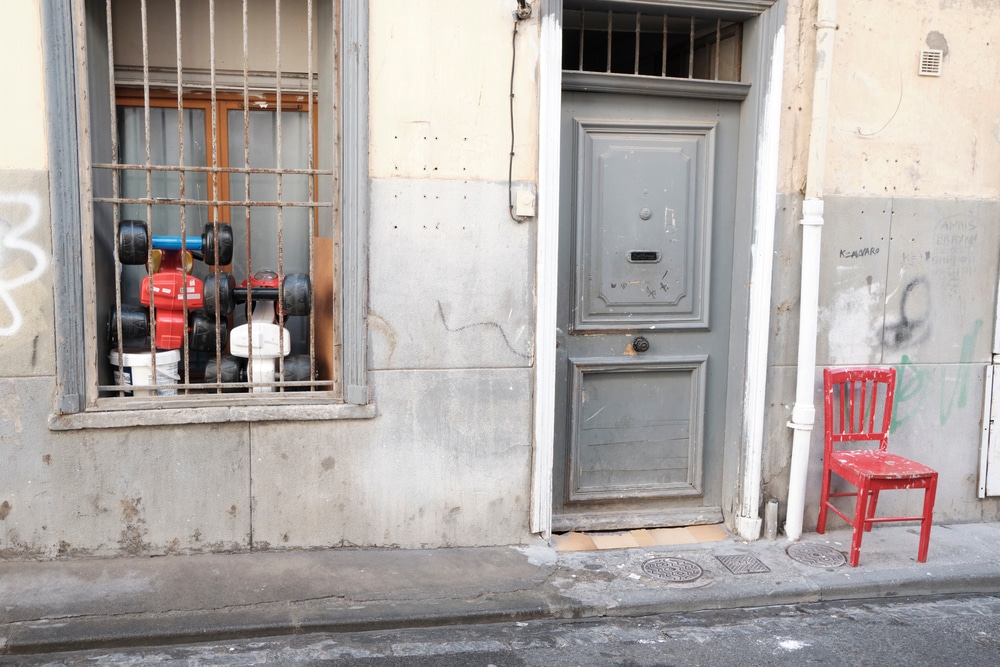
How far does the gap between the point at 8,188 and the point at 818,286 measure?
14.3 ft

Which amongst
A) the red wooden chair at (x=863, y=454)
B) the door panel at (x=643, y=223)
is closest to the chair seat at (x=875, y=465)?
the red wooden chair at (x=863, y=454)

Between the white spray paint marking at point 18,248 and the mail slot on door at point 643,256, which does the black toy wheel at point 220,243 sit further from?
the mail slot on door at point 643,256

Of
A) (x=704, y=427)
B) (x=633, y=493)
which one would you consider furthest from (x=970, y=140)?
(x=633, y=493)

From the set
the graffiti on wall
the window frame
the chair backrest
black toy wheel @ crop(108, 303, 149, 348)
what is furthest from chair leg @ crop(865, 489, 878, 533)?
black toy wheel @ crop(108, 303, 149, 348)

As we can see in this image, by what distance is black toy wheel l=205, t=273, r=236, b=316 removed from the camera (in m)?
4.61

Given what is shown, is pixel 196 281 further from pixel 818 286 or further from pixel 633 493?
pixel 818 286

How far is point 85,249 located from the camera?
4.31 m

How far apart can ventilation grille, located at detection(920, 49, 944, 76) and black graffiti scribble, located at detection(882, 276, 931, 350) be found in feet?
3.97

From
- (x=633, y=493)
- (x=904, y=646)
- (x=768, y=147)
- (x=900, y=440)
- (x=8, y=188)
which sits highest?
(x=768, y=147)

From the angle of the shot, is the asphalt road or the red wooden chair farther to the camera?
the red wooden chair

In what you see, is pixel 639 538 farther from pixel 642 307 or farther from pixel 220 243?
pixel 220 243

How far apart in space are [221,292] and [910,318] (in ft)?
13.4

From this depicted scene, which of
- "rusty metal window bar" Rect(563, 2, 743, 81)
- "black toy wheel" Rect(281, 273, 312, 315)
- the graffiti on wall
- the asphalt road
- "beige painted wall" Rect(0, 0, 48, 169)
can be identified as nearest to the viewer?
the asphalt road

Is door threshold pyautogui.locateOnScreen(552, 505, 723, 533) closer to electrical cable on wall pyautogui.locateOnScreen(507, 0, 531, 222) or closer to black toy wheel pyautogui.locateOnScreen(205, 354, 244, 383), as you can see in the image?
electrical cable on wall pyautogui.locateOnScreen(507, 0, 531, 222)
